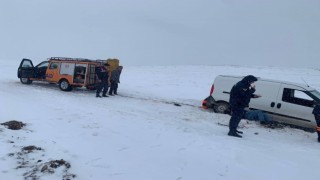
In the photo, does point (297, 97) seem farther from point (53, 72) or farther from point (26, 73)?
point (26, 73)

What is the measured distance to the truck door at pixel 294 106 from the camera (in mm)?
13449

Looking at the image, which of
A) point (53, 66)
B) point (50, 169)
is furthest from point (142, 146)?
point (53, 66)

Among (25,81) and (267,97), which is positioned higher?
(267,97)

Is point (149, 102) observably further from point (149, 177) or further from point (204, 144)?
point (149, 177)

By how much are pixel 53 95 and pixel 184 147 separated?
9415 millimetres

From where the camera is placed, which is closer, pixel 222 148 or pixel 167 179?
pixel 167 179

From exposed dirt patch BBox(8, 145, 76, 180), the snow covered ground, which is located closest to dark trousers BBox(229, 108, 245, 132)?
the snow covered ground

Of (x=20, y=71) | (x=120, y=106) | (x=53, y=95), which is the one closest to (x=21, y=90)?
(x=53, y=95)

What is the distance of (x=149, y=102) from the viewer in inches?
667

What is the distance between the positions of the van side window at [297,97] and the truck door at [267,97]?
331 millimetres

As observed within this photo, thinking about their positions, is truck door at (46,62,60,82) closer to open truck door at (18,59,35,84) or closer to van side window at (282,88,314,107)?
open truck door at (18,59,35,84)

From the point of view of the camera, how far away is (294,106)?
13734 mm

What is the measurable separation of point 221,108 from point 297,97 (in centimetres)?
299

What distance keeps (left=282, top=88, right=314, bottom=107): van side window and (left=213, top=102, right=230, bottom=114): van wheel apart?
2.28 m
